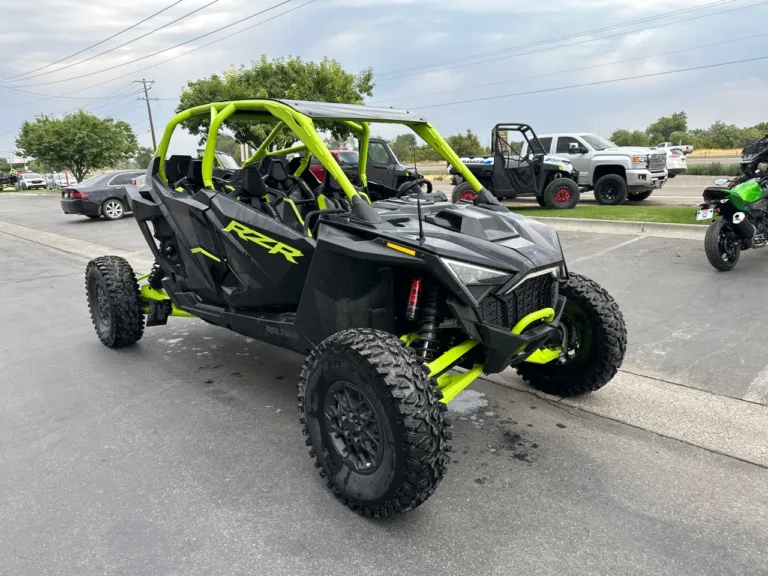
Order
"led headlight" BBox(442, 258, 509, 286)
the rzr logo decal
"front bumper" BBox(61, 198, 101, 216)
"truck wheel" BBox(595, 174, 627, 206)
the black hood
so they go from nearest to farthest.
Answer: "led headlight" BBox(442, 258, 509, 286)
the black hood
the rzr logo decal
"truck wheel" BBox(595, 174, 627, 206)
"front bumper" BBox(61, 198, 101, 216)

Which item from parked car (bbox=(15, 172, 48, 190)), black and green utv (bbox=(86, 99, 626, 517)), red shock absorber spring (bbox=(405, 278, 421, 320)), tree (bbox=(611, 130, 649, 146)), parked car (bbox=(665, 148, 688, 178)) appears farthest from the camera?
tree (bbox=(611, 130, 649, 146))

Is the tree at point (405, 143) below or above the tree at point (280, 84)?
below

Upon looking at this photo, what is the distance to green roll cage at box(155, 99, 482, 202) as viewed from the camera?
3230mm

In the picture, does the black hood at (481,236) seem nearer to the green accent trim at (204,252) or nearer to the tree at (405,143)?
the tree at (405,143)

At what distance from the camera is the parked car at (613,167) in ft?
46.2

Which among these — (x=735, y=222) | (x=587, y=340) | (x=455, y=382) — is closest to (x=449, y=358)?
(x=455, y=382)

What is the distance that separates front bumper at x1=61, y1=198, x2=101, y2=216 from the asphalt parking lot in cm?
1300

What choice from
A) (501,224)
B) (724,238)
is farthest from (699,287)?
(501,224)

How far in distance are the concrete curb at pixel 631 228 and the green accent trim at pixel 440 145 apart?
21.2 feet

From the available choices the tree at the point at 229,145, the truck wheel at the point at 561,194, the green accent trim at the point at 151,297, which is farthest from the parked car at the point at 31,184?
the green accent trim at the point at 151,297

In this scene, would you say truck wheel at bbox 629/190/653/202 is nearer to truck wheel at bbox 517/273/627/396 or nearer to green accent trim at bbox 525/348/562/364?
truck wheel at bbox 517/273/627/396

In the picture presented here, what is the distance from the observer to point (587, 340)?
371 cm

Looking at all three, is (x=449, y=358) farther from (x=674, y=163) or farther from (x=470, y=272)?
(x=674, y=163)

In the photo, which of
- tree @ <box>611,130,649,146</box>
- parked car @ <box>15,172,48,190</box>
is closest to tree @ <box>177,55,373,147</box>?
parked car @ <box>15,172,48,190</box>
